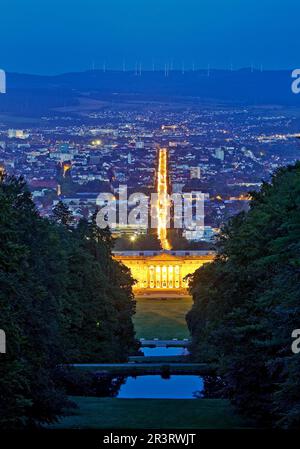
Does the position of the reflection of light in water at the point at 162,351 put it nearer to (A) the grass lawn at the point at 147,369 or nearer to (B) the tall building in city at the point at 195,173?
(A) the grass lawn at the point at 147,369

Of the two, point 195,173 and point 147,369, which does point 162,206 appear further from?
point 147,369

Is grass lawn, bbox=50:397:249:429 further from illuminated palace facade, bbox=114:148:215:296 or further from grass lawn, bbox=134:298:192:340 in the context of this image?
illuminated palace facade, bbox=114:148:215:296

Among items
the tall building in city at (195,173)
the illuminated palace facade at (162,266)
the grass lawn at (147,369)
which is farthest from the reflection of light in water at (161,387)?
the tall building in city at (195,173)

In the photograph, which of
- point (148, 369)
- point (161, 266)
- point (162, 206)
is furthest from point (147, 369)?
point (162, 206)

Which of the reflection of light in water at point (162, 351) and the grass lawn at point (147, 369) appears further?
the reflection of light in water at point (162, 351)
